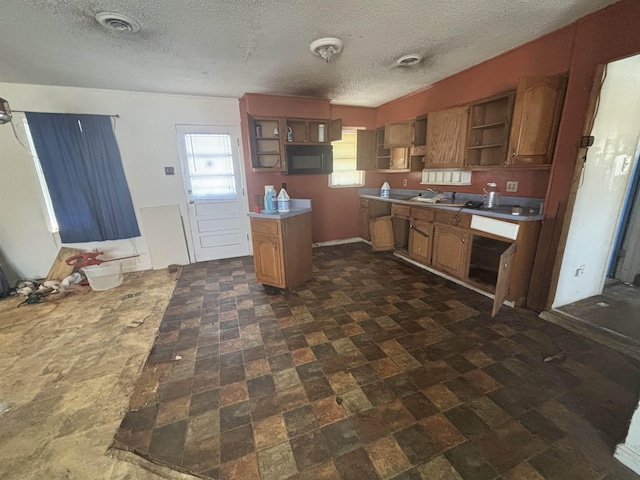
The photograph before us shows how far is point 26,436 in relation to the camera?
1.48 metres

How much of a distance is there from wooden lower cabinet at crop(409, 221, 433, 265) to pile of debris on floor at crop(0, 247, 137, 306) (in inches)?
164

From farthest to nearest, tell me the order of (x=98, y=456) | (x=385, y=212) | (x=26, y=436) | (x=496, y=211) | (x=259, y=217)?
(x=385, y=212) → (x=259, y=217) → (x=496, y=211) → (x=26, y=436) → (x=98, y=456)

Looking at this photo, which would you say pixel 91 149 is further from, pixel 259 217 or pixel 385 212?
pixel 385 212

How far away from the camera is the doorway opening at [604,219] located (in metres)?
2.11

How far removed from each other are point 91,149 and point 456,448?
500 cm

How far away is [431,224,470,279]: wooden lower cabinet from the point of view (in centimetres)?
304

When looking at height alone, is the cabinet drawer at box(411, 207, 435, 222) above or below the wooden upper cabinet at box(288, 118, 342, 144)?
below

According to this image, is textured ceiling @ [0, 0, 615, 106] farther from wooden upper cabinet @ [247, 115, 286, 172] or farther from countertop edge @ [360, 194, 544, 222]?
countertop edge @ [360, 194, 544, 222]

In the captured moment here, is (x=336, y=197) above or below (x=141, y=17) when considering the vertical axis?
below

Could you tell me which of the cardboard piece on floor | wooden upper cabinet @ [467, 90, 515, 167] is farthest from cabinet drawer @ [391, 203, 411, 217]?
the cardboard piece on floor

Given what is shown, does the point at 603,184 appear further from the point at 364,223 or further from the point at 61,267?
the point at 61,267

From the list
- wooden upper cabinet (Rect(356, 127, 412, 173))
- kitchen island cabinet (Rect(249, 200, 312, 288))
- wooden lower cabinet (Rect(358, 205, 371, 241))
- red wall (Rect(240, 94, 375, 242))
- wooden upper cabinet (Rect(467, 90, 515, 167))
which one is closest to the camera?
wooden upper cabinet (Rect(467, 90, 515, 167))

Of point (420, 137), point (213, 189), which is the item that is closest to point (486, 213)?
point (420, 137)

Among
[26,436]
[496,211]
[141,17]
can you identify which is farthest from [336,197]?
[26,436]
